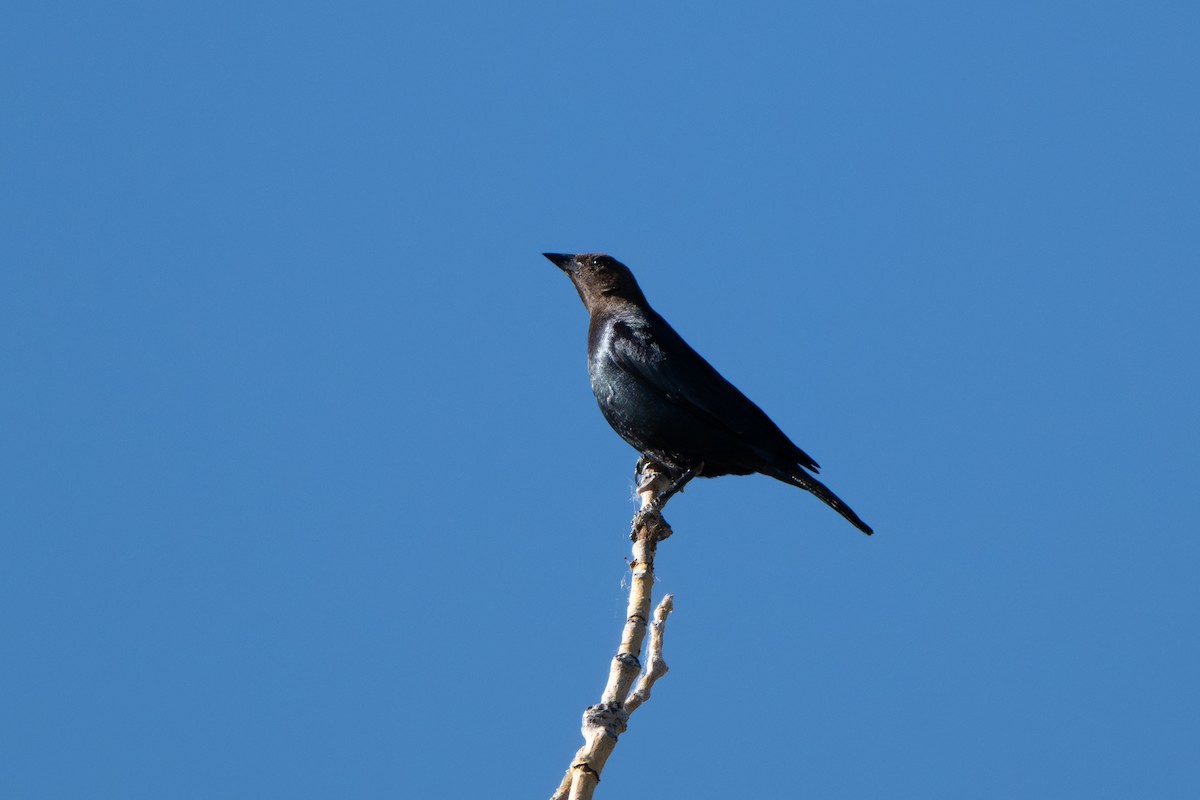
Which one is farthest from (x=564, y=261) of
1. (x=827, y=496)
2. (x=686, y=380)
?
(x=827, y=496)

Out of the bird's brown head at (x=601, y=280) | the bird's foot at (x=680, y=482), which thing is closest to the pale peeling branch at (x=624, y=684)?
the bird's foot at (x=680, y=482)

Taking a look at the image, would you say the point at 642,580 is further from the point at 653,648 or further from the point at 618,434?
the point at 618,434

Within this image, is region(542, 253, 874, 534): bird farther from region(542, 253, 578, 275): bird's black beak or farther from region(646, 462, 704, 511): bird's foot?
region(542, 253, 578, 275): bird's black beak

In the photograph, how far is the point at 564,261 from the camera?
8414 millimetres

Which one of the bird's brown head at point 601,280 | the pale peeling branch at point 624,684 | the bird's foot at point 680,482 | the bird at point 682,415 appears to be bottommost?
the pale peeling branch at point 624,684

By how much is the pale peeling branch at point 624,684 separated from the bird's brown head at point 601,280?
3.20 metres

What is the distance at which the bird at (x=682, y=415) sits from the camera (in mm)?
7082

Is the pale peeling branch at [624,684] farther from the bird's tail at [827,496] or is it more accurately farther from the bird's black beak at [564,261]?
the bird's black beak at [564,261]

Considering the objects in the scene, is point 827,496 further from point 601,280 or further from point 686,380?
point 601,280

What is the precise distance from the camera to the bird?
708 cm

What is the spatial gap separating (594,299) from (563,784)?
4.47 m

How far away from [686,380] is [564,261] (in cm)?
149

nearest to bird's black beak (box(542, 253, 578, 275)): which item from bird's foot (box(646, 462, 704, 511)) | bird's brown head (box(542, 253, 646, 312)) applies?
bird's brown head (box(542, 253, 646, 312))

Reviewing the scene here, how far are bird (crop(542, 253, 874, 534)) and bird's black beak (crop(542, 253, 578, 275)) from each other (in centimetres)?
84
